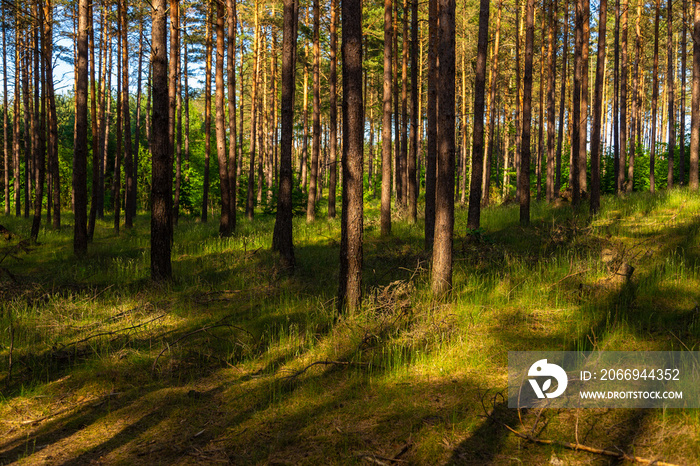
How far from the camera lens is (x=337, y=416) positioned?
13.6 feet

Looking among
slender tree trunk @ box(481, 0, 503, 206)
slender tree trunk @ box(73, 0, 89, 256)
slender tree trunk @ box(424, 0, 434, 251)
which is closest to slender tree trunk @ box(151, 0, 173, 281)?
slender tree trunk @ box(73, 0, 89, 256)

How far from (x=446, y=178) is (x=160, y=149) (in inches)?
230

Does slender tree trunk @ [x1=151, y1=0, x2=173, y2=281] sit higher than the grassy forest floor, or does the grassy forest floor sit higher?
slender tree trunk @ [x1=151, y1=0, x2=173, y2=281]

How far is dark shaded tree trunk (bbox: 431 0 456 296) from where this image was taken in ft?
23.1

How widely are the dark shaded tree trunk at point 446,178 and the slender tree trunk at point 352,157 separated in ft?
4.65

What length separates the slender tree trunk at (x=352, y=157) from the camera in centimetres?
638

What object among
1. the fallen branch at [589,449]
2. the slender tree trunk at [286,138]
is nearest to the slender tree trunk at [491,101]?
the slender tree trunk at [286,138]

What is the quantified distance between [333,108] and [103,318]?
44.8 ft

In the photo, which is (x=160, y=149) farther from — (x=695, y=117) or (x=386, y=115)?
(x=695, y=117)

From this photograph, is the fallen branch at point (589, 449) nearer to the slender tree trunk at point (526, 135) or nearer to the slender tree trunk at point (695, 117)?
the slender tree trunk at point (526, 135)

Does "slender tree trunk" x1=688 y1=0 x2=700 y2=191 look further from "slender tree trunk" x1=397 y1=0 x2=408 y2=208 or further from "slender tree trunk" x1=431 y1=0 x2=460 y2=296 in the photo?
"slender tree trunk" x1=431 y1=0 x2=460 y2=296

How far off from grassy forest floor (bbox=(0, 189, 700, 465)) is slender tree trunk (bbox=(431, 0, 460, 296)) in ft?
1.25

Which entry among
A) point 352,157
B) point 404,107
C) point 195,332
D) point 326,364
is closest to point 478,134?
point 352,157

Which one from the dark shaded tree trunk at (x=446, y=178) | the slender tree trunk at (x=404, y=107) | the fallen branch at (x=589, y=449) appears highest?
the slender tree trunk at (x=404, y=107)
